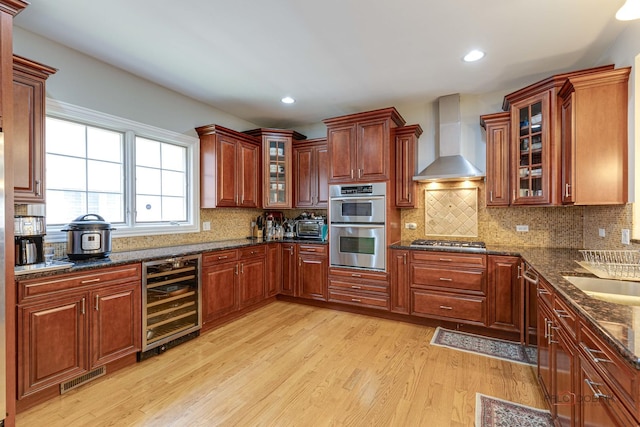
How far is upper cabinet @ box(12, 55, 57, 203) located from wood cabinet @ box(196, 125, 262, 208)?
5.59 feet

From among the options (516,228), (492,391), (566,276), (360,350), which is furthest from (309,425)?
(516,228)

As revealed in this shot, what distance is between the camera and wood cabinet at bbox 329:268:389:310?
356 centimetres

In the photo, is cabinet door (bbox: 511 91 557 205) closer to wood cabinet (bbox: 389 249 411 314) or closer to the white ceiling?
the white ceiling

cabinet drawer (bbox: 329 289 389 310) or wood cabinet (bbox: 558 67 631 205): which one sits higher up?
wood cabinet (bbox: 558 67 631 205)

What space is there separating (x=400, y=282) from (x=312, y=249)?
1229 millimetres

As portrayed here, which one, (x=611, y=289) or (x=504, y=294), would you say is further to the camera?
(x=504, y=294)

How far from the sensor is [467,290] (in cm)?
313

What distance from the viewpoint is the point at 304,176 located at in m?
4.39

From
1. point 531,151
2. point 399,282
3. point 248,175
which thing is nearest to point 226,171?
point 248,175

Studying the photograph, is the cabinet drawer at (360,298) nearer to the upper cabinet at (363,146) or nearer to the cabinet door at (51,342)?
the upper cabinet at (363,146)

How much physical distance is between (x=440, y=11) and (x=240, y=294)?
3.36m

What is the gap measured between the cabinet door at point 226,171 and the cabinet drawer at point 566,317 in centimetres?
336

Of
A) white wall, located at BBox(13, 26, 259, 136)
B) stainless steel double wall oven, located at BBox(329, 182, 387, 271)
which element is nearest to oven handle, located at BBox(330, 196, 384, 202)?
stainless steel double wall oven, located at BBox(329, 182, 387, 271)

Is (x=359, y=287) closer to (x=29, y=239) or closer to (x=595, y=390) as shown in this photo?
(x=595, y=390)
